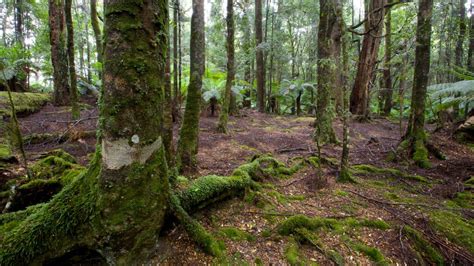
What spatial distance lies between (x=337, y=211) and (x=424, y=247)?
100 centimetres

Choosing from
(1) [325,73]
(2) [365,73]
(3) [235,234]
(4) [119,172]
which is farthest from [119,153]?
(2) [365,73]

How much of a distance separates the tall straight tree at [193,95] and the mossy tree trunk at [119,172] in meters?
1.95

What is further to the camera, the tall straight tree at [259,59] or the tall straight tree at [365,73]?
the tall straight tree at [259,59]

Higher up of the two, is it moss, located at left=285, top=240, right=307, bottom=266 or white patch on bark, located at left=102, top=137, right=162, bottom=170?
white patch on bark, located at left=102, top=137, right=162, bottom=170

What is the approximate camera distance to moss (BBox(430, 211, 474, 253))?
2852 mm

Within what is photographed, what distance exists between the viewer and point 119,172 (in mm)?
1861

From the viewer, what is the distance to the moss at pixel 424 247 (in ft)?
8.53

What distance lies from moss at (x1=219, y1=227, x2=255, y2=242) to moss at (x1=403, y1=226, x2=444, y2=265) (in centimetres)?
188

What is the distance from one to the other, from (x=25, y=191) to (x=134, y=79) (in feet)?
6.34

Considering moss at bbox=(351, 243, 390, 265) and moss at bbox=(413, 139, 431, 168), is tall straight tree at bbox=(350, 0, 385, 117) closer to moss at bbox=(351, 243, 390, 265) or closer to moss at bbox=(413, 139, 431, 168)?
moss at bbox=(413, 139, 431, 168)

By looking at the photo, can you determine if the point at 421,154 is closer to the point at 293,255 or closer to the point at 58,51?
the point at 293,255

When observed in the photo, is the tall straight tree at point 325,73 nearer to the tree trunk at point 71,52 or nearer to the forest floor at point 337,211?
the forest floor at point 337,211

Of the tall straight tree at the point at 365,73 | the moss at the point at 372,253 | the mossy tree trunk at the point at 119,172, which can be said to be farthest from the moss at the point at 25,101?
the tall straight tree at the point at 365,73

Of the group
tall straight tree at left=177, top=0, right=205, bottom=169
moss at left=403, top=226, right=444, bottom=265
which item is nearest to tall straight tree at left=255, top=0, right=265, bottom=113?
tall straight tree at left=177, top=0, right=205, bottom=169
